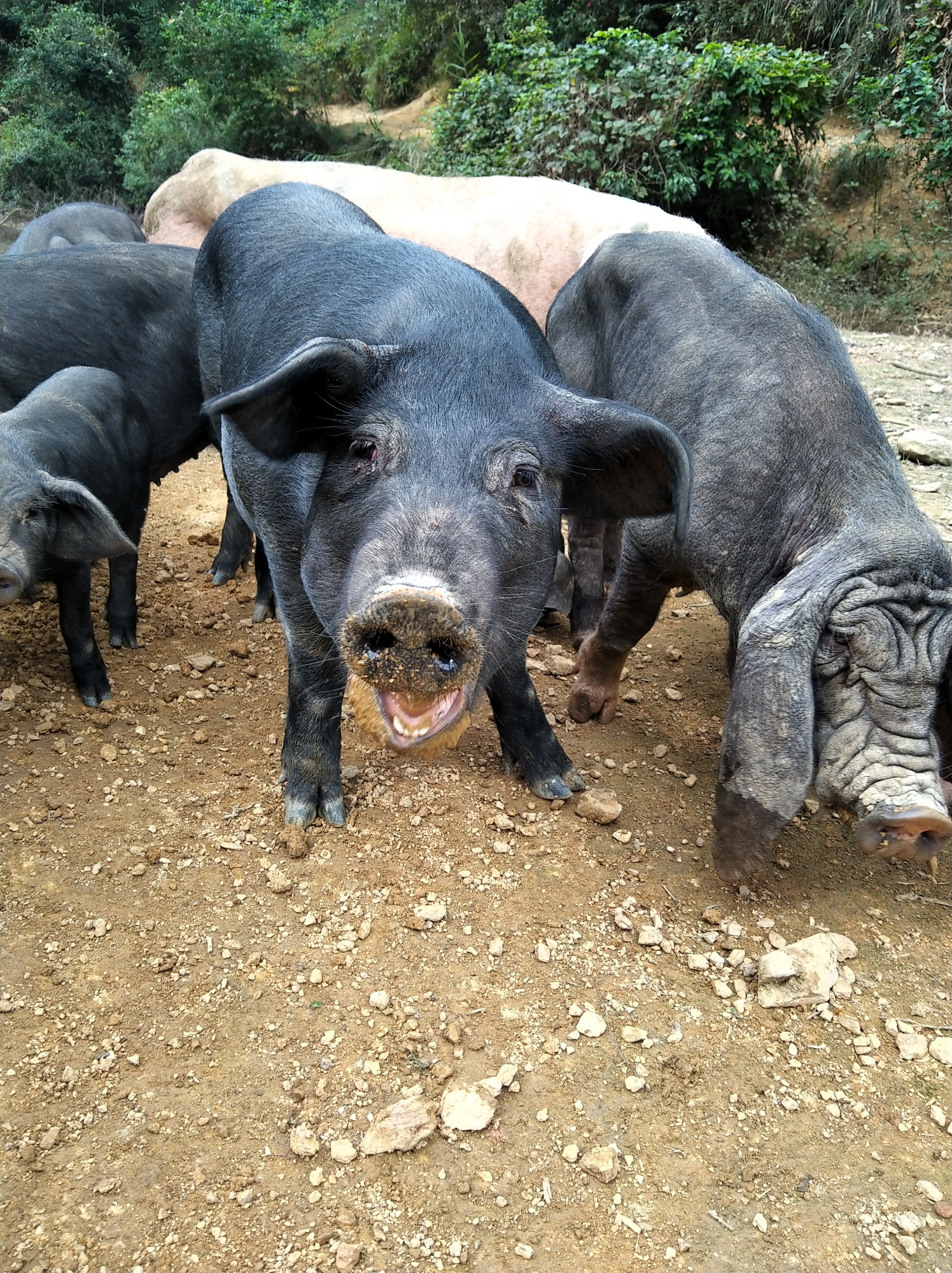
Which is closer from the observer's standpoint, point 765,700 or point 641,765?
point 765,700

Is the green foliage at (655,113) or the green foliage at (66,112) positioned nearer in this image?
the green foliage at (655,113)

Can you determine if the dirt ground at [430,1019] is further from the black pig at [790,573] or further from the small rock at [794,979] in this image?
the black pig at [790,573]

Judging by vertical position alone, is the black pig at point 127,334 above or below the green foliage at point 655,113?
below

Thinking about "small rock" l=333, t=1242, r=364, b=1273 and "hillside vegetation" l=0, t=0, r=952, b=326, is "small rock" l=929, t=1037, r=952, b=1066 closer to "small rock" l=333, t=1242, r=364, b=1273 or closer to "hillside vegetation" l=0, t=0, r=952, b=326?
"small rock" l=333, t=1242, r=364, b=1273

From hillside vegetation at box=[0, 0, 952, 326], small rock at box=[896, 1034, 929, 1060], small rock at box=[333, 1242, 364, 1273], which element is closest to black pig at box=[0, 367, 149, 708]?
small rock at box=[333, 1242, 364, 1273]

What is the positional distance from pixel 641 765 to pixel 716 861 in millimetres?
935

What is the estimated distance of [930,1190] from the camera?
2.76 m

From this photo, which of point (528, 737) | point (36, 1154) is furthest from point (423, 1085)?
point (528, 737)

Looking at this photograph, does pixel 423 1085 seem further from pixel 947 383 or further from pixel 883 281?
pixel 883 281

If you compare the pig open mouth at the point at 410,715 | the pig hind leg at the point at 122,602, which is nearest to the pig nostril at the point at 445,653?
the pig open mouth at the point at 410,715

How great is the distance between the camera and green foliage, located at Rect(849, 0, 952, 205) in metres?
14.4

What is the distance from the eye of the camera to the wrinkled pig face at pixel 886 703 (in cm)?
339

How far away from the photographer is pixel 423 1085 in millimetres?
2939

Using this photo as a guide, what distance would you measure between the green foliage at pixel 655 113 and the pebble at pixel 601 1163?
1220 cm
